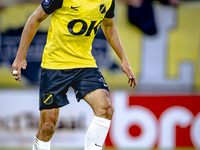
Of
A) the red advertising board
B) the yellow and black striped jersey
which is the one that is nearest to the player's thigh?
the yellow and black striped jersey

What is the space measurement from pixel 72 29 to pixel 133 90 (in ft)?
10.6

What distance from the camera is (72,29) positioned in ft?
8.52

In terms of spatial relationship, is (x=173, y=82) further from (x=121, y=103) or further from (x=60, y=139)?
(x=60, y=139)

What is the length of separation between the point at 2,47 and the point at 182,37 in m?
3.04

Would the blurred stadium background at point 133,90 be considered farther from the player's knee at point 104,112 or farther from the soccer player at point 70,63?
the player's knee at point 104,112

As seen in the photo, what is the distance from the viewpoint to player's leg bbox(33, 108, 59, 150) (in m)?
2.68

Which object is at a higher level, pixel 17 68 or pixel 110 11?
pixel 110 11

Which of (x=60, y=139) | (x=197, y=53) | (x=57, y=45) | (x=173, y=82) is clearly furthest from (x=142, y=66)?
(x=57, y=45)

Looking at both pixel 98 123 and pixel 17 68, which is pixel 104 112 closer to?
pixel 98 123

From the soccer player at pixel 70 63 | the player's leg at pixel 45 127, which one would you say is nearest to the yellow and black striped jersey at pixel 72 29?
the soccer player at pixel 70 63

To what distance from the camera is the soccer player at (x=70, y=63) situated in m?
2.48

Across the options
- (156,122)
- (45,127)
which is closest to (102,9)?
(45,127)

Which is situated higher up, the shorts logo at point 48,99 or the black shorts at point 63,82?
the black shorts at point 63,82

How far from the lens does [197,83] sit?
18.6 ft
